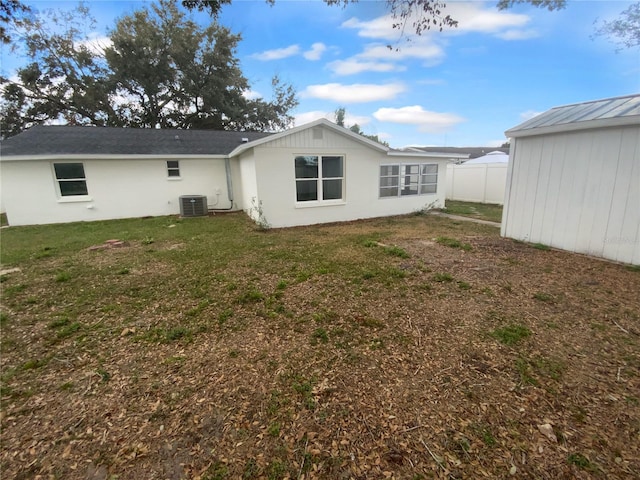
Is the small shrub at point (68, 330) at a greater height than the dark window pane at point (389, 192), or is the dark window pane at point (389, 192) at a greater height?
the dark window pane at point (389, 192)

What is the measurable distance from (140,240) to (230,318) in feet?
17.9

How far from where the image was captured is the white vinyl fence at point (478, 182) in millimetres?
14047

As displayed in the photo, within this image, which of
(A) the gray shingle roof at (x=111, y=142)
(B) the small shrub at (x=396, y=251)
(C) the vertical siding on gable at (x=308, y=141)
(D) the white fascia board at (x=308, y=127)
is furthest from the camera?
(A) the gray shingle roof at (x=111, y=142)

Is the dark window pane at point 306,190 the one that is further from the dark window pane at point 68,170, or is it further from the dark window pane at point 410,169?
the dark window pane at point 68,170

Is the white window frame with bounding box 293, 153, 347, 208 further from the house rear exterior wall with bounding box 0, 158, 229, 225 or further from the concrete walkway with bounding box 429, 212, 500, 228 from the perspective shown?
the house rear exterior wall with bounding box 0, 158, 229, 225

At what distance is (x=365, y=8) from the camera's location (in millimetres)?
4473

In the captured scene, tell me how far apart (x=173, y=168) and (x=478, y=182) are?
1457 centimetres

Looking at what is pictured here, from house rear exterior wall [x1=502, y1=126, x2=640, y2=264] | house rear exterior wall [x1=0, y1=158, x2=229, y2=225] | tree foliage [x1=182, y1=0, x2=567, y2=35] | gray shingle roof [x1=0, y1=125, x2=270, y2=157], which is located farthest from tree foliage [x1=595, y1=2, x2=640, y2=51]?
house rear exterior wall [x1=0, y1=158, x2=229, y2=225]

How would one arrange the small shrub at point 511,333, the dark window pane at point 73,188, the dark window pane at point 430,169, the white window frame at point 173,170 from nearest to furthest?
1. the small shrub at point 511,333
2. the dark window pane at point 73,188
3. the dark window pane at point 430,169
4. the white window frame at point 173,170

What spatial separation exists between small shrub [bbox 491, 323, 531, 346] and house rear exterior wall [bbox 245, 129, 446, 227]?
6886 mm

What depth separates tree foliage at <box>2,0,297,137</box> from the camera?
18.2 metres

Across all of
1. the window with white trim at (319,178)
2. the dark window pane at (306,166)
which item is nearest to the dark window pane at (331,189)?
the window with white trim at (319,178)

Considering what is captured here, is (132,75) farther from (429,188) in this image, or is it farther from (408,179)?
(429,188)

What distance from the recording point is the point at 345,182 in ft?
31.9
